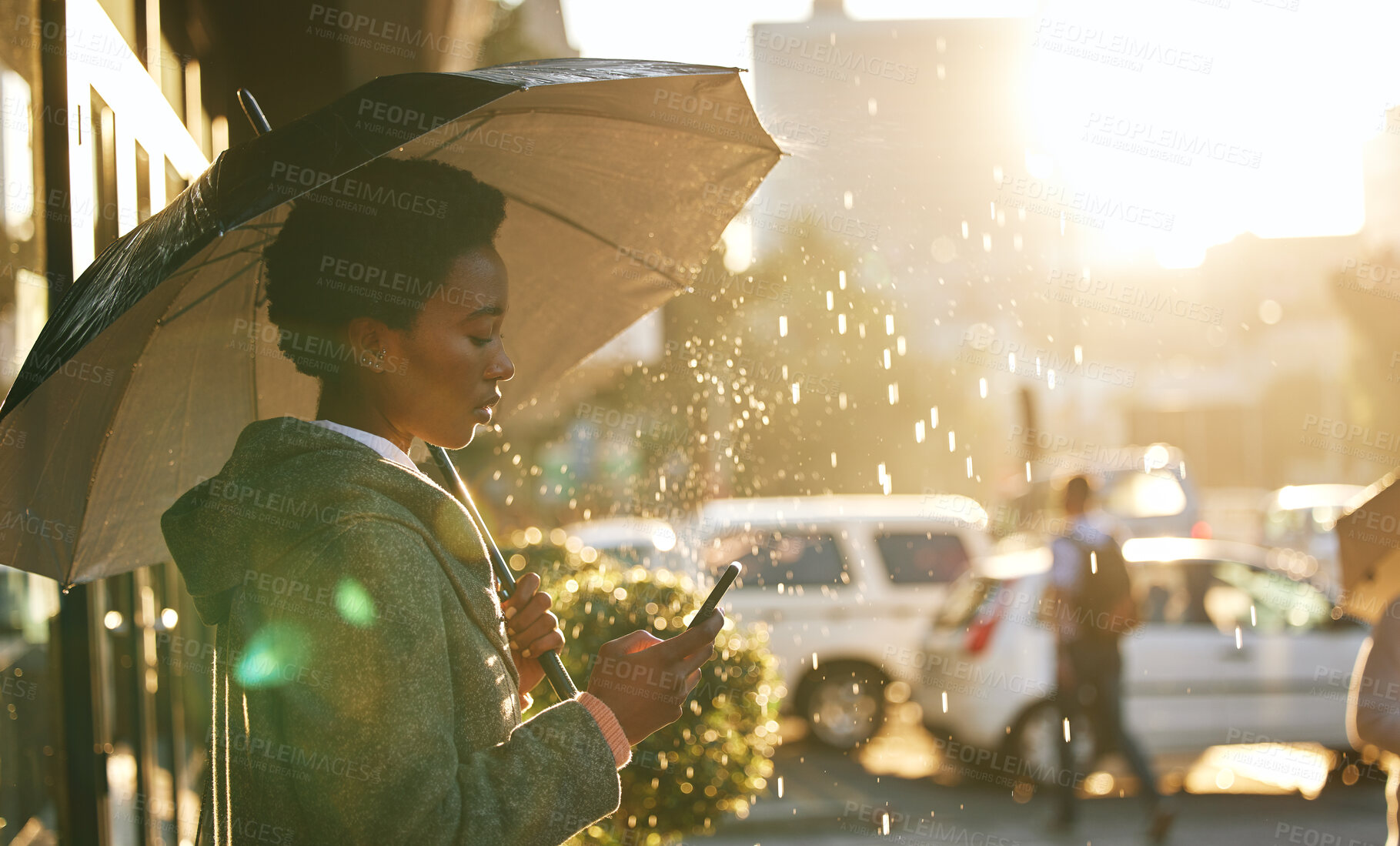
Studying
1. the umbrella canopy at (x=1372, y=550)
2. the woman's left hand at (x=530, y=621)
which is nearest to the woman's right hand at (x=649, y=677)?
the woman's left hand at (x=530, y=621)

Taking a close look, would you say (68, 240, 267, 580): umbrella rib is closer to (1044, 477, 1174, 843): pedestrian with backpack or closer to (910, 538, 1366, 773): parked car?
(1044, 477, 1174, 843): pedestrian with backpack

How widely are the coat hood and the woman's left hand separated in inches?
17.3

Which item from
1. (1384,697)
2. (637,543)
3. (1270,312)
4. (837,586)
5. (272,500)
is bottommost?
(1384,697)

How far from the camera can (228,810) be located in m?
1.66

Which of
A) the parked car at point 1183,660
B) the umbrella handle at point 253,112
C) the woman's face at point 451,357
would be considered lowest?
the parked car at point 1183,660

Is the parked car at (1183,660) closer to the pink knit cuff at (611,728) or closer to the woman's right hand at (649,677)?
the woman's right hand at (649,677)

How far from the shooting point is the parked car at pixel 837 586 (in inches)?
388

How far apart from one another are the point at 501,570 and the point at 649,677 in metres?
0.55

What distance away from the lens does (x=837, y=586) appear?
1010cm

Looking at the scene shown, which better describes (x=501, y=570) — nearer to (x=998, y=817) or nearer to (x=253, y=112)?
(x=253, y=112)

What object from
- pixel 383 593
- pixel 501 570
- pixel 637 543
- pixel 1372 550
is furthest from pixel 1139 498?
pixel 383 593

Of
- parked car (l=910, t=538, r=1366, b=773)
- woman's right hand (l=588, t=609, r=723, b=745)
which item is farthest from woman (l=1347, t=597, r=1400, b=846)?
parked car (l=910, t=538, r=1366, b=773)

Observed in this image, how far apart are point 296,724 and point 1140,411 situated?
2165 inches

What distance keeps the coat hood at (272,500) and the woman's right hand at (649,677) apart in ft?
1.18
